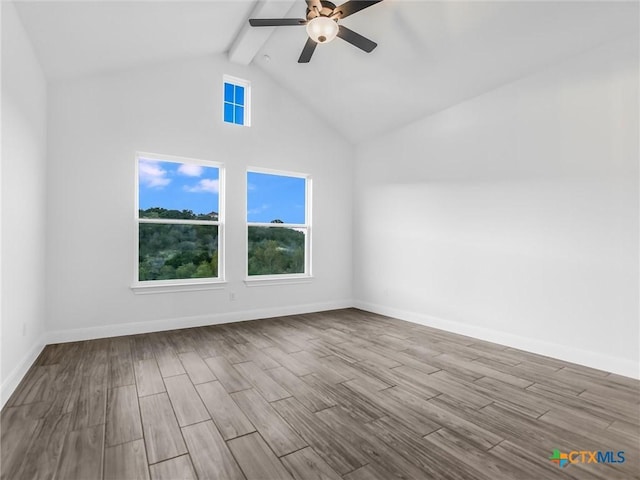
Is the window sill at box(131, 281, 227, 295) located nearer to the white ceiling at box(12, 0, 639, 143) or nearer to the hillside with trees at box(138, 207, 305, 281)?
the hillside with trees at box(138, 207, 305, 281)

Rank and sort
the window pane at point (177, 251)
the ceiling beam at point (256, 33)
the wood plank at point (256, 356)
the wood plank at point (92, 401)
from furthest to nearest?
the window pane at point (177, 251) → the ceiling beam at point (256, 33) → the wood plank at point (256, 356) → the wood plank at point (92, 401)

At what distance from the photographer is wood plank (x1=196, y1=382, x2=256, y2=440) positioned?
6.63 feet

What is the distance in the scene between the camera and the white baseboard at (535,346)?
9.67 ft

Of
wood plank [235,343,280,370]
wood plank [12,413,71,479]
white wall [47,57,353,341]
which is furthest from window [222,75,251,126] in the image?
wood plank [12,413,71,479]

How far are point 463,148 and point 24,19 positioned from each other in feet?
14.8

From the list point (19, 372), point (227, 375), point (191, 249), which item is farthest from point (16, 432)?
point (191, 249)

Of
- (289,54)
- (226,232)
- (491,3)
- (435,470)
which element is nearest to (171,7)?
(289,54)

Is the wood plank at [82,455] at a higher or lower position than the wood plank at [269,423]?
higher

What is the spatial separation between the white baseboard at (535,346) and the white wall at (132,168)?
1.72 metres

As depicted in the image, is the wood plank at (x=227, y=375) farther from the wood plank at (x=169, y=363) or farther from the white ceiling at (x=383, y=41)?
the white ceiling at (x=383, y=41)

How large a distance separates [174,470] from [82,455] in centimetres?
55

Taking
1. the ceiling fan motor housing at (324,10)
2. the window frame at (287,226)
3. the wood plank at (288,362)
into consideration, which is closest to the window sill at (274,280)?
the window frame at (287,226)

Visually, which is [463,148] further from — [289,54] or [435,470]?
[435,470]

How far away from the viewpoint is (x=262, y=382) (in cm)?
272
